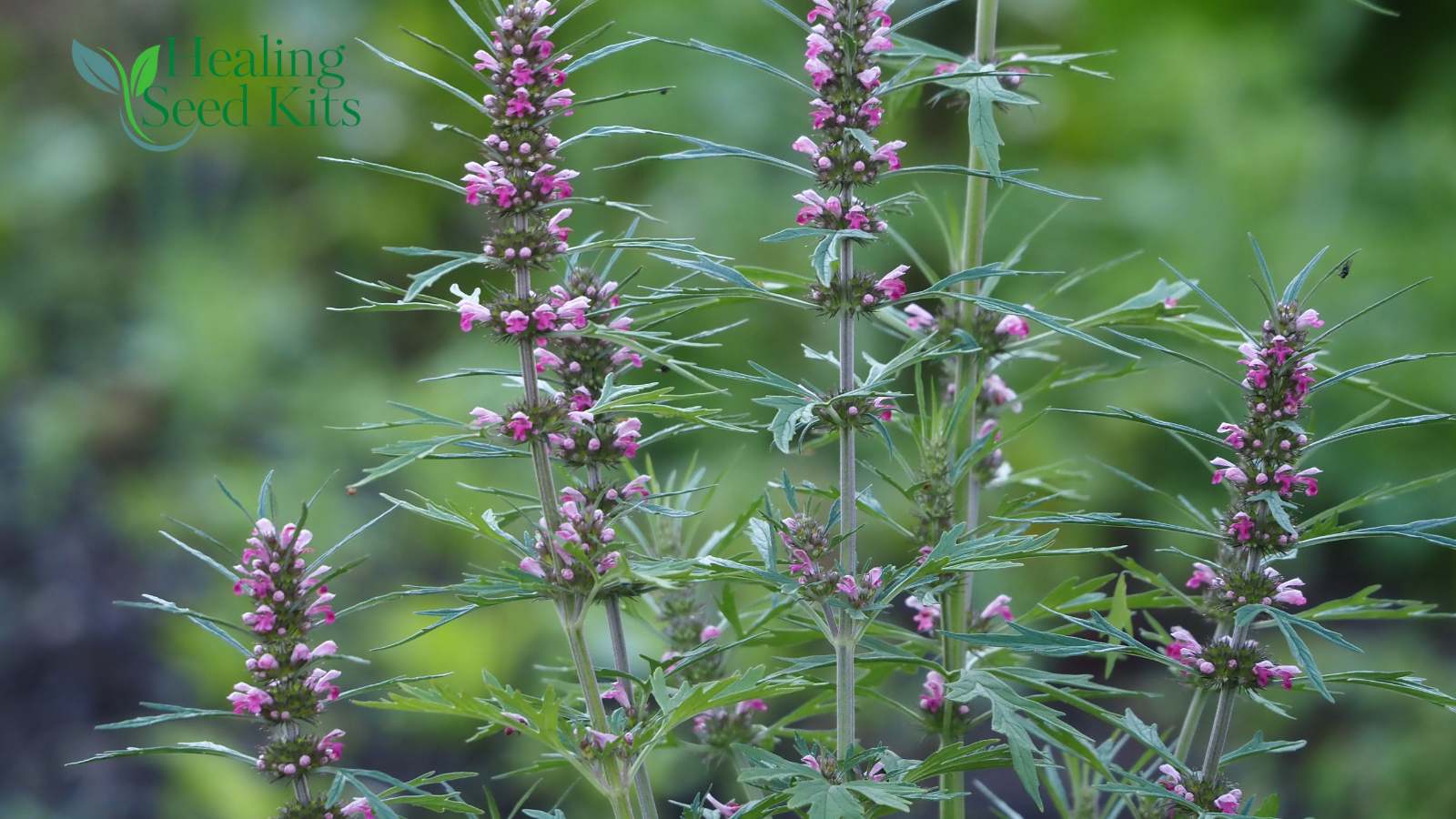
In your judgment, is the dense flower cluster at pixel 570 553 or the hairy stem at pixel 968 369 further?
the hairy stem at pixel 968 369

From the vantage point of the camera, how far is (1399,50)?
16.4ft

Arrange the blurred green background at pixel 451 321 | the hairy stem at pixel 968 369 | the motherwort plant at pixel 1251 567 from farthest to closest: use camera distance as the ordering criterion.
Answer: the blurred green background at pixel 451 321 < the hairy stem at pixel 968 369 < the motherwort plant at pixel 1251 567

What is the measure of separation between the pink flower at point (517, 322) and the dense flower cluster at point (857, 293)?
0.27 meters

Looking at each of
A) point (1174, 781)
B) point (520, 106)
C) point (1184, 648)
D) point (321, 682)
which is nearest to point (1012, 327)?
point (1184, 648)

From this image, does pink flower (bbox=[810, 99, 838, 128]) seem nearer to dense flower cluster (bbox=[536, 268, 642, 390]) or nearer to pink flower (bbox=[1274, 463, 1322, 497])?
dense flower cluster (bbox=[536, 268, 642, 390])

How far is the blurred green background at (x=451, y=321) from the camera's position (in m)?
3.44

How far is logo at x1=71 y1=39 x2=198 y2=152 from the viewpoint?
9.02 ft

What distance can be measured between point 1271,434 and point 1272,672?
22 centimetres

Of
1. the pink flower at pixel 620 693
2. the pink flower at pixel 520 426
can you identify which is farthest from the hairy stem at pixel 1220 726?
the pink flower at pixel 520 426

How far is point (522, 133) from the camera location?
1039 millimetres

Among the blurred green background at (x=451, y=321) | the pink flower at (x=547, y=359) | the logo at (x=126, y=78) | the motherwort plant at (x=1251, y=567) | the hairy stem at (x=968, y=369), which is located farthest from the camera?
the blurred green background at (x=451, y=321)

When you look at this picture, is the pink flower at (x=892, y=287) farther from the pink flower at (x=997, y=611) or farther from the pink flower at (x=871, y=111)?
the pink flower at (x=997, y=611)

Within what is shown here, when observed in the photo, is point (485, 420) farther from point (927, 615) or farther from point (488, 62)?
point (927, 615)

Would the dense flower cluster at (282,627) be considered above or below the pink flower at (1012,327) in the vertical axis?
below
